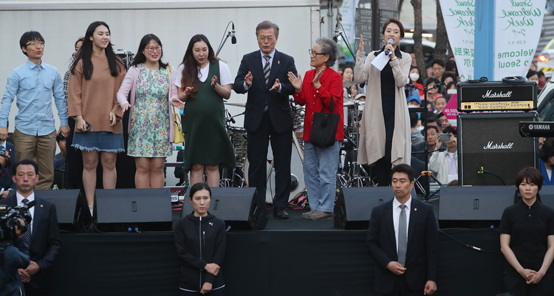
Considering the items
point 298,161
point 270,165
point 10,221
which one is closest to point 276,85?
point 270,165

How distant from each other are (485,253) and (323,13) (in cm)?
436

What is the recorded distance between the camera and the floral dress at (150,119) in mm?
6391

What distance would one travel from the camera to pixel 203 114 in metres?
6.31

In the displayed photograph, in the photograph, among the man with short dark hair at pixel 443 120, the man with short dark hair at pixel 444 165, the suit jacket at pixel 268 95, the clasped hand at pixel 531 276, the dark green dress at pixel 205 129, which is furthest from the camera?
the man with short dark hair at pixel 443 120

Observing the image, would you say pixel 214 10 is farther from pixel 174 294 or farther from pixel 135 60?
pixel 174 294

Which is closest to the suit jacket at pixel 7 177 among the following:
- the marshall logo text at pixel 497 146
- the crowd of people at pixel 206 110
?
the crowd of people at pixel 206 110

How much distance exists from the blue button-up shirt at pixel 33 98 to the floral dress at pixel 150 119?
2.41ft

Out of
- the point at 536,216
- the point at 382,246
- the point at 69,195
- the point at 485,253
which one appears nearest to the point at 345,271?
the point at 382,246

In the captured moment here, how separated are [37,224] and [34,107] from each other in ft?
5.10

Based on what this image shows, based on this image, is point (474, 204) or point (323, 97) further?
point (323, 97)

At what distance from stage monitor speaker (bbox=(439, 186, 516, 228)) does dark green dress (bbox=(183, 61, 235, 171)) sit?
6.69ft

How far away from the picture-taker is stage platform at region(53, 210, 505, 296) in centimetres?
581

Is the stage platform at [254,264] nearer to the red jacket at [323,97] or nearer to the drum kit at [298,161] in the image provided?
the red jacket at [323,97]

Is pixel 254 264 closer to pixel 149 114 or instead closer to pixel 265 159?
pixel 265 159
